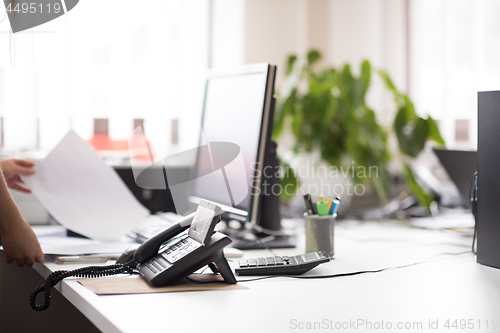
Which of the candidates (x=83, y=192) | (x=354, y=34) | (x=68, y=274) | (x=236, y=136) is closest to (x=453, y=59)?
(x=354, y=34)

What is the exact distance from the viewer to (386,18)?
3.36m

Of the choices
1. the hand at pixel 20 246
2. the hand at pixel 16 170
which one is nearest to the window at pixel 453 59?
the hand at pixel 16 170

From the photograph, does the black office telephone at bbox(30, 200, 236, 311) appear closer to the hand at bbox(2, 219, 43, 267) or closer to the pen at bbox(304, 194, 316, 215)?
the hand at bbox(2, 219, 43, 267)

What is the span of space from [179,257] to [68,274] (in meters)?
0.19

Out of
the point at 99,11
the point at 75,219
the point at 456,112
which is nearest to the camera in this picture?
the point at 75,219

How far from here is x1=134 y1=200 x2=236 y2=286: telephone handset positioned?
81 cm

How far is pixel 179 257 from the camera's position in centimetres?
82

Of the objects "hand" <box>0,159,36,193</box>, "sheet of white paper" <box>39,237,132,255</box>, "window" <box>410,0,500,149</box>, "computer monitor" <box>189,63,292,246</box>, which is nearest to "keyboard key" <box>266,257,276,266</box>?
"computer monitor" <box>189,63,292,246</box>

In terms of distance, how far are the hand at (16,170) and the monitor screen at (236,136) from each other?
419 mm

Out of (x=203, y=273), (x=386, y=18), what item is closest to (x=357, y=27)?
(x=386, y=18)

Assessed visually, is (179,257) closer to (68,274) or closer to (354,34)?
(68,274)

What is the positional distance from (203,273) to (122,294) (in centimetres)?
17

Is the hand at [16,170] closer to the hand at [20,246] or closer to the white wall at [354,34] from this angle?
the hand at [20,246]

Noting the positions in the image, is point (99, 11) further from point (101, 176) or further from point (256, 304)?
point (256, 304)
